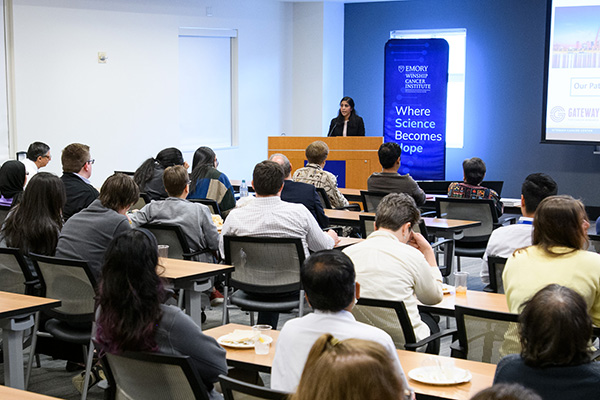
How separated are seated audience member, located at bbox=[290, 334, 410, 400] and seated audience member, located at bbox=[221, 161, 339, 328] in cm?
354

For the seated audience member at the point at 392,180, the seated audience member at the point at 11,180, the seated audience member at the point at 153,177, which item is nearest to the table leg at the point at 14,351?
the seated audience member at the point at 11,180

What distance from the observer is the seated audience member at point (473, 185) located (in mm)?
7148

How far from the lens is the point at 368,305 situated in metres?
3.30

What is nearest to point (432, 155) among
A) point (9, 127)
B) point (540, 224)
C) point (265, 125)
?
point (265, 125)

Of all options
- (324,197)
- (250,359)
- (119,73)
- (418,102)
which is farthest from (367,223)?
(418,102)

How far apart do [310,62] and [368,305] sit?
33.9 ft

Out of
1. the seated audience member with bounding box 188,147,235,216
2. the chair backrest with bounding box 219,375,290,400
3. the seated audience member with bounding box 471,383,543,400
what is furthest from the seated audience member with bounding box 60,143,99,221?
the seated audience member with bounding box 471,383,543,400

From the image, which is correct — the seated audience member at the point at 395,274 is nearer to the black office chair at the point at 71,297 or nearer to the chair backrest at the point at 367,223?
the black office chair at the point at 71,297

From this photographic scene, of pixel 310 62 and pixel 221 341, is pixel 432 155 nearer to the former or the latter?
pixel 310 62

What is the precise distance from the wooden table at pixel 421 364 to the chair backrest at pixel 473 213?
3958 mm

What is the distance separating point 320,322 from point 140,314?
0.61m

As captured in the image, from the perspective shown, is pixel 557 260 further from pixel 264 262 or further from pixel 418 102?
pixel 418 102

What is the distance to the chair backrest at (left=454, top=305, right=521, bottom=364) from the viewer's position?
9.85 ft

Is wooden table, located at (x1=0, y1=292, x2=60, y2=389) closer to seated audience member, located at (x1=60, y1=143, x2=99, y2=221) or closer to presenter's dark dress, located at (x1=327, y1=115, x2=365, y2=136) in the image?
seated audience member, located at (x1=60, y1=143, x2=99, y2=221)
